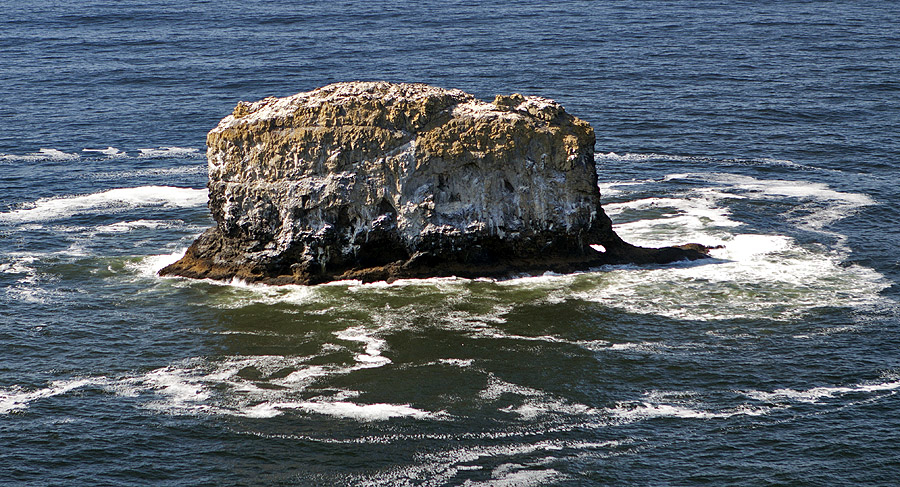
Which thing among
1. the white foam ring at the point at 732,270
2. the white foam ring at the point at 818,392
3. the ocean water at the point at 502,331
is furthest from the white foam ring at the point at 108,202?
the white foam ring at the point at 818,392

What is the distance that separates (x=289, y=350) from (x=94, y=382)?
814 centimetres

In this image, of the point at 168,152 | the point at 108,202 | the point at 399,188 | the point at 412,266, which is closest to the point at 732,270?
the point at 412,266

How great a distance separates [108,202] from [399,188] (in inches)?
1021

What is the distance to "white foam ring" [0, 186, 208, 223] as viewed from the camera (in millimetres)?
64562

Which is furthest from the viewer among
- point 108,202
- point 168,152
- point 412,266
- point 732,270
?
point 168,152

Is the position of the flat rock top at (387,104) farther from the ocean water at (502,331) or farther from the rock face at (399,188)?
the ocean water at (502,331)

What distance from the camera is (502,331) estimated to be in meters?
46.3

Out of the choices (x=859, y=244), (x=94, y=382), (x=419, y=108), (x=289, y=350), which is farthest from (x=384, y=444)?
(x=859, y=244)

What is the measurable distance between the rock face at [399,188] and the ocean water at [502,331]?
1636mm

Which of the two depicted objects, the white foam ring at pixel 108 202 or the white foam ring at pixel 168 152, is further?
the white foam ring at pixel 168 152

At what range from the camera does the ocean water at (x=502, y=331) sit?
3622 centimetres

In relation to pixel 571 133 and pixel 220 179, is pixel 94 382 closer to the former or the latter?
pixel 220 179

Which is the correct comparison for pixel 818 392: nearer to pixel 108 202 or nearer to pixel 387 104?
pixel 387 104

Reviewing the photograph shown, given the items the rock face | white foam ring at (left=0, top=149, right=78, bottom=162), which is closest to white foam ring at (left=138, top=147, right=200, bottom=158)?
white foam ring at (left=0, top=149, right=78, bottom=162)
